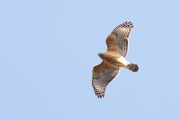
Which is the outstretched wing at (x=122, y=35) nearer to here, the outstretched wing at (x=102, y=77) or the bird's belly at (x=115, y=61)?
the bird's belly at (x=115, y=61)

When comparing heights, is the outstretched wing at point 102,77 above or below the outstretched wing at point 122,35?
below

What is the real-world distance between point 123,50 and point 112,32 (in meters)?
0.96

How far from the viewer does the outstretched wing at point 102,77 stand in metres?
20.1

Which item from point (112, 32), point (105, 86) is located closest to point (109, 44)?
point (112, 32)

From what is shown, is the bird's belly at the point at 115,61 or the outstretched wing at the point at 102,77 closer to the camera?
the bird's belly at the point at 115,61

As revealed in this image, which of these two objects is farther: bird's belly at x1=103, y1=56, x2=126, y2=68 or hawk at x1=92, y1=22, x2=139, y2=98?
hawk at x1=92, y1=22, x2=139, y2=98

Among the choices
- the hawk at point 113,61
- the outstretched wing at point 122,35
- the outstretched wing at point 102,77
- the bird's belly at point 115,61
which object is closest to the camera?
the bird's belly at point 115,61

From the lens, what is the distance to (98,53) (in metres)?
19.5

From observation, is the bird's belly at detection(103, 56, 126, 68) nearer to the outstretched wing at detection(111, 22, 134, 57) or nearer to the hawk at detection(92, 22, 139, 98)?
the hawk at detection(92, 22, 139, 98)

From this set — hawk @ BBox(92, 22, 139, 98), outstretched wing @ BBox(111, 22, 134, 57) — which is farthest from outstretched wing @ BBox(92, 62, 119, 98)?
outstretched wing @ BBox(111, 22, 134, 57)

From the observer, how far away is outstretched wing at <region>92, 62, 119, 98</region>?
2012 cm

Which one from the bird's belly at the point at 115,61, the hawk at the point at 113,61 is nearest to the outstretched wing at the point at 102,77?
the hawk at the point at 113,61

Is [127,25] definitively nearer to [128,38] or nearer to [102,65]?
[128,38]

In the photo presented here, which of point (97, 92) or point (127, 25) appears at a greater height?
point (127, 25)
